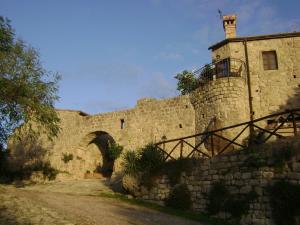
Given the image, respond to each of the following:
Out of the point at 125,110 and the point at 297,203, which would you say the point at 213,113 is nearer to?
the point at 125,110

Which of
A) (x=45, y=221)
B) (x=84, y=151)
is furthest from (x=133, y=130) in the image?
(x=45, y=221)

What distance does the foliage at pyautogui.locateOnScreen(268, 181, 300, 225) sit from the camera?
8755mm

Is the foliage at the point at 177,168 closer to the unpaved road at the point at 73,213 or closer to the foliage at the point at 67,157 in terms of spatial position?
the unpaved road at the point at 73,213

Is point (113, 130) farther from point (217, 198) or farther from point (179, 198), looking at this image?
point (217, 198)

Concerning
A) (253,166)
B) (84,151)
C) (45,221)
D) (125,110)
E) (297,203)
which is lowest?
(45,221)

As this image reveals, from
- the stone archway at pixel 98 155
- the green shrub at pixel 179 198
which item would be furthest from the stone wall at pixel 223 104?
the stone archway at pixel 98 155

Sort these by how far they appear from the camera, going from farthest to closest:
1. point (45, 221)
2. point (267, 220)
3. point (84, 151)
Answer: point (84, 151) → point (267, 220) → point (45, 221)

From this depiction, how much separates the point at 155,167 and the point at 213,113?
22.4 feet

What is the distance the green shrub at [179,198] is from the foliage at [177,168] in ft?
1.13

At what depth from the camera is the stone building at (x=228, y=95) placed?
1900 cm

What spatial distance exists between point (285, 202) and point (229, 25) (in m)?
15.2

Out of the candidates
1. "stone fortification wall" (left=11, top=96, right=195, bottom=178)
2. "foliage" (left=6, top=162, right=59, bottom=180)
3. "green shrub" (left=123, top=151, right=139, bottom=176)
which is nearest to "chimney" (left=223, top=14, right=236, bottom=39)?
"stone fortification wall" (left=11, top=96, right=195, bottom=178)

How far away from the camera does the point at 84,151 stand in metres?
26.4

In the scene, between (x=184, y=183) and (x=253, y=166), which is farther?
(x=184, y=183)
